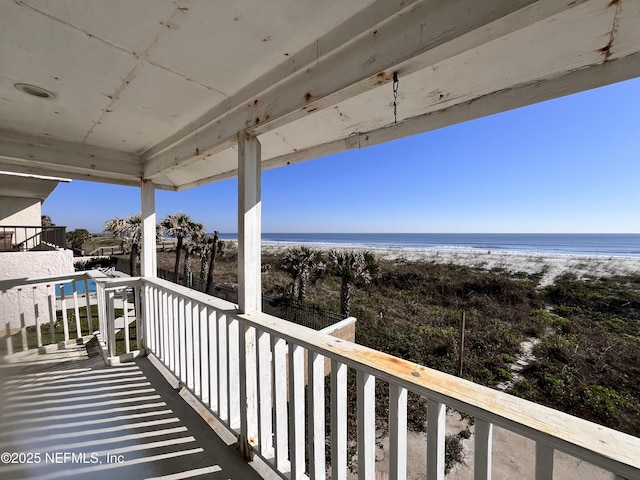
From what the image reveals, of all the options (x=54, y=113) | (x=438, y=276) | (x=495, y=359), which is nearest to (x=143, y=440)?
(x=54, y=113)

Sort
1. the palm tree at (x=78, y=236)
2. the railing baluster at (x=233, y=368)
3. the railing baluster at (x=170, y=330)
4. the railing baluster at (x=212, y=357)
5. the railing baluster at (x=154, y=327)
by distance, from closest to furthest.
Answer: the railing baluster at (x=233, y=368) < the railing baluster at (x=212, y=357) < the railing baluster at (x=170, y=330) < the railing baluster at (x=154, y=327) < the palm tree at (x=78, y=236)

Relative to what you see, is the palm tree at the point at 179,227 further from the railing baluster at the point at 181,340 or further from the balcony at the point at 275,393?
the railing baluster at the point at 181,340

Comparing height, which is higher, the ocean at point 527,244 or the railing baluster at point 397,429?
the railing baluster at point 397,429

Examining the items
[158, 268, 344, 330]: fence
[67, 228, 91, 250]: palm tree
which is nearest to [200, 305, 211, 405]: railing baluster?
A: [158, 268, 344, 330]: fence

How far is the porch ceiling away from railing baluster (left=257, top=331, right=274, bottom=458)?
1.30m

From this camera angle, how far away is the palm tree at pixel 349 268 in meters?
10.3

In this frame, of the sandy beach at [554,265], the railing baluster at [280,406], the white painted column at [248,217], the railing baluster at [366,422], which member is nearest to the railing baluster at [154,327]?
the white painted column at [248,217]

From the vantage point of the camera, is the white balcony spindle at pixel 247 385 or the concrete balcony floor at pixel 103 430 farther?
the white balcony spindle at pixel 247 385

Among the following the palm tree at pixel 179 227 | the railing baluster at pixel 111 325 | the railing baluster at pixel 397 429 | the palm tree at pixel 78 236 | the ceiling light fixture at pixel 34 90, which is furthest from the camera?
the palm tree at pixel 78 236

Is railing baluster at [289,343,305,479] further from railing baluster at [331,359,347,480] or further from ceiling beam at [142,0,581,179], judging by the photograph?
ceiling beam at [142,0,581,179]

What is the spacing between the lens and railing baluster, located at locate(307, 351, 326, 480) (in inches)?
50.0

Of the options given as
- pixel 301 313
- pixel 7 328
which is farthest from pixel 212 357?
pixel 301 313

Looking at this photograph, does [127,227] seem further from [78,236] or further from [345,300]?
[78,236]

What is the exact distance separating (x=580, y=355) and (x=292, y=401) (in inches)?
409
